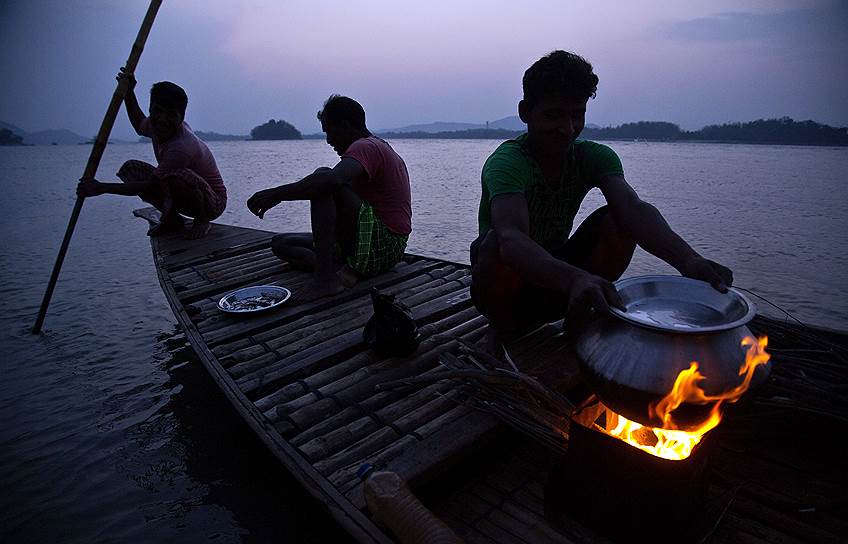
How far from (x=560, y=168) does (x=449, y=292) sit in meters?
1.96

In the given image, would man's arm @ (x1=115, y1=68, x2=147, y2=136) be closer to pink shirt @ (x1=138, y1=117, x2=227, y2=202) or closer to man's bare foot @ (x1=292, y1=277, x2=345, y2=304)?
pink shirt @ (x1=138, y1=117, x2=227, y2=202)

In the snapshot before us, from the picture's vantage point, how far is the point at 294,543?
2836 mm

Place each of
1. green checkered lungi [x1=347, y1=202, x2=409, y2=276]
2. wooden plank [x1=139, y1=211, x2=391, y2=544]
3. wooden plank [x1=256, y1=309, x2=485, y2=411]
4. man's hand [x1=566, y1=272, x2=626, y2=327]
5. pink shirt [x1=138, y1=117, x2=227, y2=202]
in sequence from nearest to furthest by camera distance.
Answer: man's hand [x1=566, y1=272, x2=626, y2=327], wooden plank [x1=139, y1=211, x2=391, y2=544], wooden plank [x1=256, y1=309, x2=485, y2=411], green checkered lungi [x1=347, y1=202, x2=409, y2=276], pink shirt [x1=138, y1=117, x2=227, y2=202]

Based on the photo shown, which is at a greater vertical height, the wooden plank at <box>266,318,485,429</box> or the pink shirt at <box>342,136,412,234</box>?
the pink shirt at <box>342,136,412,234</box>

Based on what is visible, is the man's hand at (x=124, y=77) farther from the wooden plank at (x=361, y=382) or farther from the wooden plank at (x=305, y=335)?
the wooden plank at (x=361, y=382)

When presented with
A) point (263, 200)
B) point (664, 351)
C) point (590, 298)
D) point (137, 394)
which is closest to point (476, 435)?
point (590, 298)

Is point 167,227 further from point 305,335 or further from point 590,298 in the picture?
point 590,298

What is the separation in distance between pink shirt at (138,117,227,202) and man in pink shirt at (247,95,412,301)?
2863 mm

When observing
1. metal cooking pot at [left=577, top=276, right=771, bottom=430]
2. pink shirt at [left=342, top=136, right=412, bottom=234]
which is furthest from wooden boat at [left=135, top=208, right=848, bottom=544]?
pink shirt at [left=342, top=136, right=412, bottom=234]

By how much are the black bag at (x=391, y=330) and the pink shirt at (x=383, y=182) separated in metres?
1.55

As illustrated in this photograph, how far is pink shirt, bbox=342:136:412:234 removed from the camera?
14.0 ft

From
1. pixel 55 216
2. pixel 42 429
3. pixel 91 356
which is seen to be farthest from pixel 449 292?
pixel 55 216

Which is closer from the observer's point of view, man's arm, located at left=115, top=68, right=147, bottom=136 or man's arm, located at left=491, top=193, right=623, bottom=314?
man's arm, located at left=491, top=193, right=623, bottom=314

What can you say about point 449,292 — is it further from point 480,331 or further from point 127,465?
point 127,465
